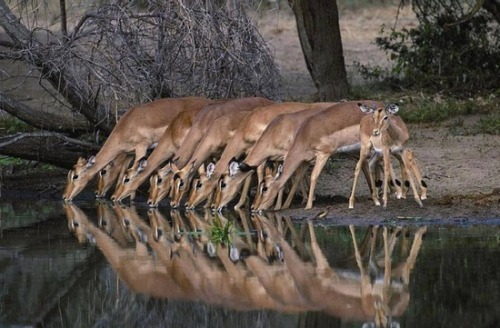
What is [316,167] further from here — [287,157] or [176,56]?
[176,56]

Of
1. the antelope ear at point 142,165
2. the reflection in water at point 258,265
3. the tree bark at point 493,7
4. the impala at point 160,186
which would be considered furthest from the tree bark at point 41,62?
the tree bark at point 493,7

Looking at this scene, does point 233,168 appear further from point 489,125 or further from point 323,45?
point 323,45

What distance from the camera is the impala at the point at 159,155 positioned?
43.3 ft

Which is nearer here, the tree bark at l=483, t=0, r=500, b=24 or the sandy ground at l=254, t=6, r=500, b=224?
the sandy ground at l=254, t=6, r=500, b=224

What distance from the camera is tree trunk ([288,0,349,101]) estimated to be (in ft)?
55.0

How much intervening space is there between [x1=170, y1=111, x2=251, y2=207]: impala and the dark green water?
1.32 meters

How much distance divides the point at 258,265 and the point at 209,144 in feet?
14.0

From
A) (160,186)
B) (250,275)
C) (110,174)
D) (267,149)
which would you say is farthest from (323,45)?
(250,275)

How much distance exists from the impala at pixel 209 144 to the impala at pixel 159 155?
1.39ft

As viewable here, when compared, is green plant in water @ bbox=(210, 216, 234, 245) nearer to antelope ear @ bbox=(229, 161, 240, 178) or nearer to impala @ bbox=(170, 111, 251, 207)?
antelope ear @ bbox=(229, 161, 240, 178)

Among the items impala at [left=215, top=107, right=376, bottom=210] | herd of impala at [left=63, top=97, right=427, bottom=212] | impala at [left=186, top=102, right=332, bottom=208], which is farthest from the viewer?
impala at [left=186, top=102, right=332, bottom=208]

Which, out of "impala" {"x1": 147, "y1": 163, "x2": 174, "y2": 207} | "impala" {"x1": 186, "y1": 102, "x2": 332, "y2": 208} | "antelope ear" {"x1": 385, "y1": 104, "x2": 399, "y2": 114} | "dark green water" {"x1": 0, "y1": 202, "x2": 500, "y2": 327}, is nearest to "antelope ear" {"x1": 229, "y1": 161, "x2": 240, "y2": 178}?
"impala" {"x1": 186, "y1": 102, "x2": 332, "y2": 208}

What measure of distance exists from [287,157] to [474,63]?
6646 millimetres

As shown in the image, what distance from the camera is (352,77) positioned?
66.0 ft
